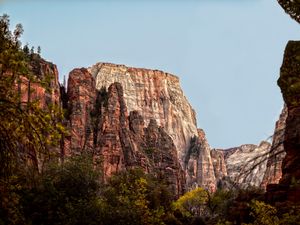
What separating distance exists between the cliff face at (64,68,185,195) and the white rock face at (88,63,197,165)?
158 ft

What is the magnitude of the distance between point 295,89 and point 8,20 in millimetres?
6638

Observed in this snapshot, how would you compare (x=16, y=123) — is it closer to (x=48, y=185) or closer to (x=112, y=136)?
(x=48, y=185)

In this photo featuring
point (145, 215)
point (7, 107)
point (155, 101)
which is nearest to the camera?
point (7, 107)

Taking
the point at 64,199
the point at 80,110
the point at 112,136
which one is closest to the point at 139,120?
the point at 112,136

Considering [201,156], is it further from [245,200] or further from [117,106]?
[245,200]

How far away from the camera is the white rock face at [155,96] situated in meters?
156

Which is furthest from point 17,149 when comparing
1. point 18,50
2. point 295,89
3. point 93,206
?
point 93,206

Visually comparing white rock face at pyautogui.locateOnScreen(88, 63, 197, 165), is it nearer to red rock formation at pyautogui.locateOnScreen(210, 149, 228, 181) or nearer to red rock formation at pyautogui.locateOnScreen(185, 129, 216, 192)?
red rock formation at pyautogui.locateOnScreen(185, 129, 216, 192)

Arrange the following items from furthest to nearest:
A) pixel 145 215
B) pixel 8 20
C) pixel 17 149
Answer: pixel 145 215 < pixel 8 20 < pixel 17 149

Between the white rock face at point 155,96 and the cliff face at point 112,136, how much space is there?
48.2 m

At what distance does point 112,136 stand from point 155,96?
75.2 meters

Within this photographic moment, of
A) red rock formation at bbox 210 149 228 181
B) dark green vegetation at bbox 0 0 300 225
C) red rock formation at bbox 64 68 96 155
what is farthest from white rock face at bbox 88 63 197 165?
dark green vegetation at bbox 0 0 300 225

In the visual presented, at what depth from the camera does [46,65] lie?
9056 cm

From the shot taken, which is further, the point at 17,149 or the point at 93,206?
the point at 93,206
